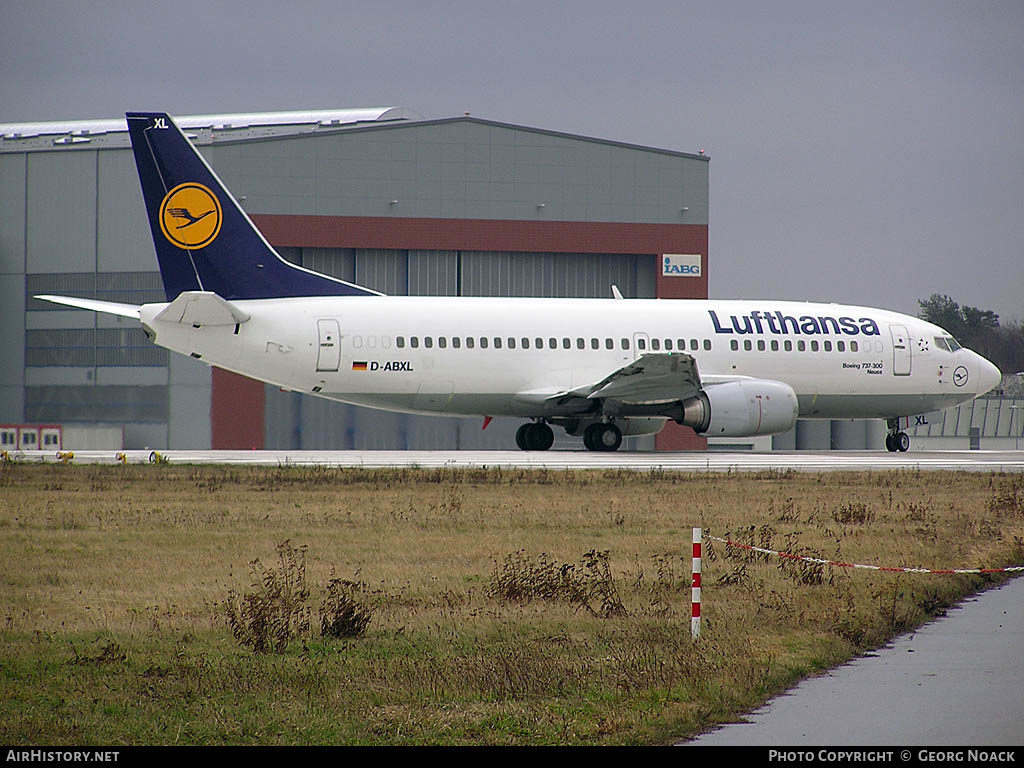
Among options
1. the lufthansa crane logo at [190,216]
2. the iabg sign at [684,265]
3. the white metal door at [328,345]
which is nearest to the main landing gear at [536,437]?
the white metal door at [328,345]

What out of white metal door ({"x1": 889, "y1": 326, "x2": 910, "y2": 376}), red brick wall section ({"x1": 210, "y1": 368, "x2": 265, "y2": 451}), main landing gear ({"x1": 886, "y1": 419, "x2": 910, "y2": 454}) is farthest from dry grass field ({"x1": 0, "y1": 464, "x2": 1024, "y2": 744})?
red brick wall section ({"x1": 210, "y1": 368, "x2": 265, "y2": 451})

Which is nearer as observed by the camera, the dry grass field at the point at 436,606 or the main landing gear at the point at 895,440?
the dry grass field at the point at 436,606

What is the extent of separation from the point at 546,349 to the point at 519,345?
725mm

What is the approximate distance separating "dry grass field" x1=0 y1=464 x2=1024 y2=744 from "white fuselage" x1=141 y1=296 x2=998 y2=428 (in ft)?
30.5

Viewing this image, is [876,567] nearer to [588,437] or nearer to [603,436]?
[603,436]

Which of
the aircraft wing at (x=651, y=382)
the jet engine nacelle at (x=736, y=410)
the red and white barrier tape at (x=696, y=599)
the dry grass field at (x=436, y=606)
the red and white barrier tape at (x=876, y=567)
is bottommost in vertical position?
the dry grass field at (x=436, y=606)

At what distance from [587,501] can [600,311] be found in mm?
14130

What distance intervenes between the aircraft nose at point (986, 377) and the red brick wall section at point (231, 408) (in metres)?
21.9

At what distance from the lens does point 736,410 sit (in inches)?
1313

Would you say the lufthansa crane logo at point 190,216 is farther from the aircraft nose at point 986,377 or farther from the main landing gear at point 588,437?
the aircraft nose at point 986,377

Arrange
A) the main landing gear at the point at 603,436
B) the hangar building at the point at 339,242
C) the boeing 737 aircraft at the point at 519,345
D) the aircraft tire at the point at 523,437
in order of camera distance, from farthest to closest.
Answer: the hangar building at the point at 339,242 → the aircraft tire at the point at 523,437 → the main landing gear at the point at 603,436 → the boeing 737 aircraft at the point at 519,345

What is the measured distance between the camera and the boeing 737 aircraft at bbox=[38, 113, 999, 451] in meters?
31.1

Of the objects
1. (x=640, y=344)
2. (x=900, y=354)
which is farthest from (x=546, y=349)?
(x=900, y=354)

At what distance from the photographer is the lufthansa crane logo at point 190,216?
102 feet
